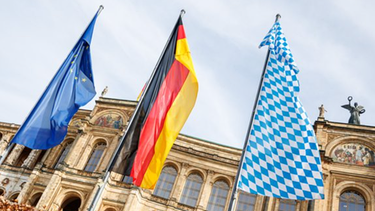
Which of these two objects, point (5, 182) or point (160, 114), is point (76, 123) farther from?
point (160, 114)

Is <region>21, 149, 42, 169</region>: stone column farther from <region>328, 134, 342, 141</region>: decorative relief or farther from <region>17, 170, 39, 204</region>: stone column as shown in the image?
<region>328, 134, 342, 141</region>: decorative relief

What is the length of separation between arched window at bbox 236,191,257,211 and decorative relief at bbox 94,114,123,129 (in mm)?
13448

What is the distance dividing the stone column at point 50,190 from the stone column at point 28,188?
2.62 m

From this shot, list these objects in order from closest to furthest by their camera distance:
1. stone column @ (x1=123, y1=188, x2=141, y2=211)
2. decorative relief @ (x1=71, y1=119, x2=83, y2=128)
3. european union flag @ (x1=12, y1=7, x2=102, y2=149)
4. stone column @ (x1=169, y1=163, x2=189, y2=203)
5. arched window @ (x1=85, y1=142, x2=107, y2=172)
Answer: european union flag @ (x1=12, y1=7, x2=102, y2=149) < stone column @ (x1=123, y1=188, x2=141, y2=211) < stone column @ (x1=169, y1=163, x2=189, y2=203) < arched window @ (x1=85, y1=142, x2=107, y2=172) < decorative relief @ (x1=71, y1=119, x2=83, y2=128)

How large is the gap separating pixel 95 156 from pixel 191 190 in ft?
32.7

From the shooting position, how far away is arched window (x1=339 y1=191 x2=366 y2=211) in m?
24.0

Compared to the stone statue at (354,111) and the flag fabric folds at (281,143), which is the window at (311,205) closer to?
the stone statue at (354,111)

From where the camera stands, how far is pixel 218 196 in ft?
90.9

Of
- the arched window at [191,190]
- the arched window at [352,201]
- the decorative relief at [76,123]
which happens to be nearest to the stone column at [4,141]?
the decorative relief at [76,123]

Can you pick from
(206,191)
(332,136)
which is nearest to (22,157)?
(206,191)

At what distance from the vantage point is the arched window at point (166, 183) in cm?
2781

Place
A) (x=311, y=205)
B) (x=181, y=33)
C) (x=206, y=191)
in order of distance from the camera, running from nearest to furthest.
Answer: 1. (x=181, y=33)
2. (x=311, y=205)
3. (x=206, y=191)

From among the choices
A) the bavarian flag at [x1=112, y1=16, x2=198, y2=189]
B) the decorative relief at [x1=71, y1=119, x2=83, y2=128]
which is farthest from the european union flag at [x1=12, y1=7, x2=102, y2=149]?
the decorative relief at [x1=71, y1=119, x2=83, y2=128]

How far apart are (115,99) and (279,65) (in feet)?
82.3
